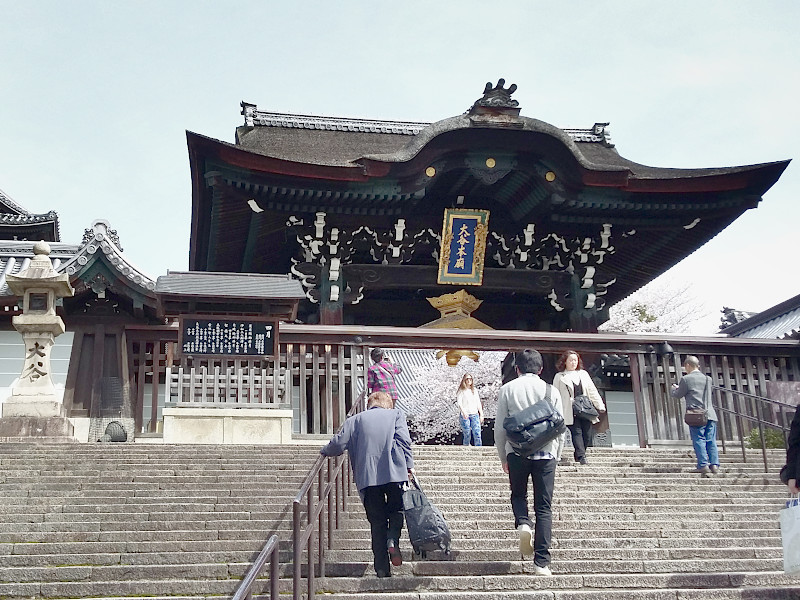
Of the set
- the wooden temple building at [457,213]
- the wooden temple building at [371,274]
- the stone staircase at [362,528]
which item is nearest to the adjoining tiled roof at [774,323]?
the wooden temple building at [371,274]

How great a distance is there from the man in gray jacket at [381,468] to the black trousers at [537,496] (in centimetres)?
86

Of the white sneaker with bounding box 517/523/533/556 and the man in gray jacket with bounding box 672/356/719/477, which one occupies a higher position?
the man in gray jacket with bounding box 672/356/719/477

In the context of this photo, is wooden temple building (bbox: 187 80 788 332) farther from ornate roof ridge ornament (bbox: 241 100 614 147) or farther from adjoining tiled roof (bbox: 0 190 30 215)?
adjoining tiled roof (bbox: 0 190 30 215)

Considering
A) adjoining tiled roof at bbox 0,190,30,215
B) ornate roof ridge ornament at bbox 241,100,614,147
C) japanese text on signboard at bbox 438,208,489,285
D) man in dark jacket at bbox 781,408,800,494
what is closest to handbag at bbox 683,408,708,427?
man in dark jacket at bbox 781,408,800,494

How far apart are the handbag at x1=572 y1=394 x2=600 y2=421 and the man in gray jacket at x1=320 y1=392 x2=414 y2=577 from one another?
3.70 meters

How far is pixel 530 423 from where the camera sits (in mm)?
6316

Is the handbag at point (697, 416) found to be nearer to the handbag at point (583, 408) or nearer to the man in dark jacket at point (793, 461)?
the handbag at point (583, 408)

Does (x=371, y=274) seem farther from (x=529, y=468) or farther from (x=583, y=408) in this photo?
(x=529, y=468)

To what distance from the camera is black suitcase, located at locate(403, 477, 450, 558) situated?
6094mm

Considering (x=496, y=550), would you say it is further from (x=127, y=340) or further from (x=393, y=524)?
(x=127, y=340)

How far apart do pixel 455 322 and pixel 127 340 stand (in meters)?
5.77

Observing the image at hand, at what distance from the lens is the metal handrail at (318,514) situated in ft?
17.6

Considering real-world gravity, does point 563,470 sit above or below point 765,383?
below

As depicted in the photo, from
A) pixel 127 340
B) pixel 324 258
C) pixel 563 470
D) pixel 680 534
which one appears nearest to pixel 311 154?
pixel 324 258
